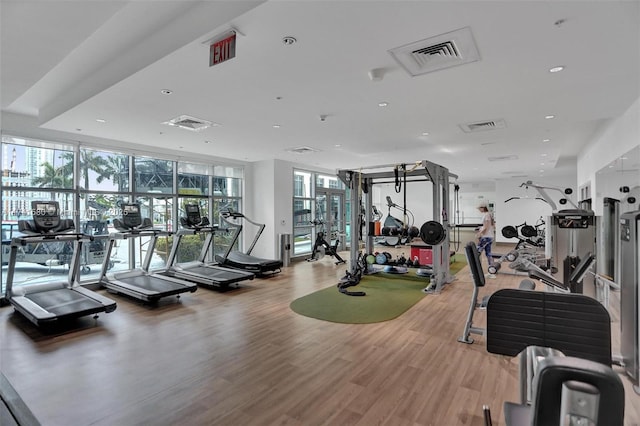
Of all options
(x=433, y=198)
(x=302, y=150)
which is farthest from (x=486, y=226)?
(x=302, y=150)

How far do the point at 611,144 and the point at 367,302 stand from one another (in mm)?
4503

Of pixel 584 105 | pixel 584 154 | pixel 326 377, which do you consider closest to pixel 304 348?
pixel 326 377

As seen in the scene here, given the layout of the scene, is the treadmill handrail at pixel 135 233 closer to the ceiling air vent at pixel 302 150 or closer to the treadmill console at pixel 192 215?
the treadmill console at pixel 192 215

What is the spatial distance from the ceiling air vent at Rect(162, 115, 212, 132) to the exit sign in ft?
7.47

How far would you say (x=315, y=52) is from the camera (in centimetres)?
288

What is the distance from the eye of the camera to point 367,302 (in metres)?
5.28

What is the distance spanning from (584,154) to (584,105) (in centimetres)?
472

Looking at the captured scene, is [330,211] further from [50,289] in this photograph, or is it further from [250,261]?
[50,289]

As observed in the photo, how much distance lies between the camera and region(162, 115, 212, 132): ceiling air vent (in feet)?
16.1

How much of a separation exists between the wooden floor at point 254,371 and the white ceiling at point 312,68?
2.77 metres

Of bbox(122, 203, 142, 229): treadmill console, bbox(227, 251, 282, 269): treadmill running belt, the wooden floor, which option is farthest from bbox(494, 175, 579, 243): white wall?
bbox(122, 203, 142, 229): treadmill console

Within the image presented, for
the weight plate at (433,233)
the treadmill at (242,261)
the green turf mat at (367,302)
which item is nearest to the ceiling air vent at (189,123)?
the treadmill at (242,261)

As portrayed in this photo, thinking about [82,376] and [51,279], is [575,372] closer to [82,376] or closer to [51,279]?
[82,376]

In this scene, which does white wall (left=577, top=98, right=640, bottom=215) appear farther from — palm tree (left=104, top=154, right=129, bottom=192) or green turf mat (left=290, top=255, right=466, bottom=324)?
palm tree (left=104, top=154, right=129, bottom=192)
